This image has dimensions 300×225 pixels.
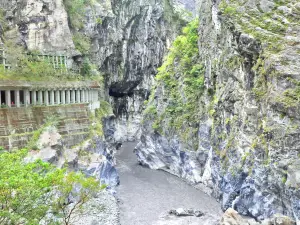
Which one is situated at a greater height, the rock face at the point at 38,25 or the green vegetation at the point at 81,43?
the rock face at the point at 38,25

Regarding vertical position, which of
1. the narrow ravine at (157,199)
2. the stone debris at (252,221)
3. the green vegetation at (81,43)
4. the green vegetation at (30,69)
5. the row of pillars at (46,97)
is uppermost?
the green vegetation at (81,43)

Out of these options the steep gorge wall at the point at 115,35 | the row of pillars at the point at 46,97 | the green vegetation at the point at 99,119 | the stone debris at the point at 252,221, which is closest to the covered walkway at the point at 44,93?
the row of pillars at the point at 46,97

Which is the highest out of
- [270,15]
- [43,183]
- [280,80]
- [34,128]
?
[270,15]

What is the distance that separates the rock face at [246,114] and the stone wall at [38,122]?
1370 centimetres

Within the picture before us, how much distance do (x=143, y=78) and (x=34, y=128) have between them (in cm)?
3920

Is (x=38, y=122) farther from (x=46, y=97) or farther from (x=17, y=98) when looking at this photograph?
(x=46, y=97)

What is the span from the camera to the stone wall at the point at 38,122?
112ft

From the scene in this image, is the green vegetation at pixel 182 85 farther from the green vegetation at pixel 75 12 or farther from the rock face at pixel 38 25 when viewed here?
the rock face at pixel 38 25

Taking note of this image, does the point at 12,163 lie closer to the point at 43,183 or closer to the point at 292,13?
the point at 43,183

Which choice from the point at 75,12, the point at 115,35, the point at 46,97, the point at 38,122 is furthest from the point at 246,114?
the point at 115,35

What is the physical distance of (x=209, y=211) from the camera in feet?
113

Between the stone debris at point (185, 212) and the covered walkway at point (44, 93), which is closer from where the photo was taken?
the stone debris at point (185, 212)

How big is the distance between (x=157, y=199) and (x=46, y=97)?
17.9 meters

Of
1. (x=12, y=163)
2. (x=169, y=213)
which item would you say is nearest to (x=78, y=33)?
(x=169, y=213)
